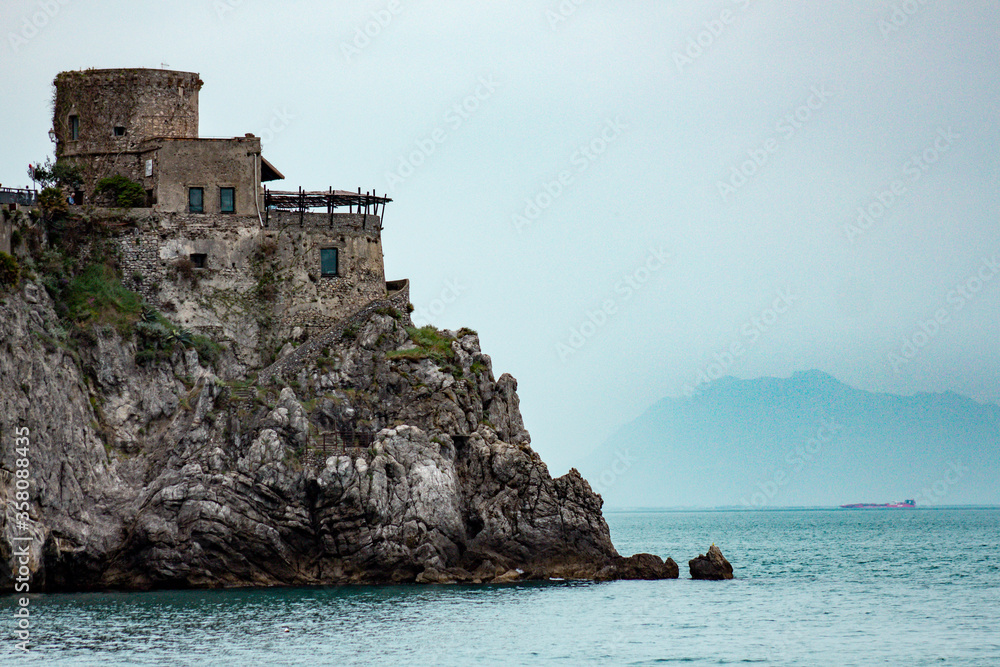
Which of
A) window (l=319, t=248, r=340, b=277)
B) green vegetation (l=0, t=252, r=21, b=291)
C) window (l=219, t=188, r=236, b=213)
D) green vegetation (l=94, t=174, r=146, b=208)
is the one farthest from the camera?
window (l=319, t=248, r=340, b=277)

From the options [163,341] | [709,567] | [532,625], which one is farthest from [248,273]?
[709,567]

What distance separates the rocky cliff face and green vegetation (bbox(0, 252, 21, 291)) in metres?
0.81

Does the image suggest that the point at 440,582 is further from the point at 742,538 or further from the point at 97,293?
the point at 742,538

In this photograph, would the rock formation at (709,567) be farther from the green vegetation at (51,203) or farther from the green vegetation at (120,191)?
the green vegetation at (51,203)

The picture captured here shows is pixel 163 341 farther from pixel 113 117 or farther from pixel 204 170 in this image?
pixel 113 117

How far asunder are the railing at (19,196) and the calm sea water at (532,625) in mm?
19629

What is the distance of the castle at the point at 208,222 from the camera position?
224ft

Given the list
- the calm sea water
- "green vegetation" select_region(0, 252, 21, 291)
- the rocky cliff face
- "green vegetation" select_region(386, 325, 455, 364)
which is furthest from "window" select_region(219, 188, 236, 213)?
the calm sea water

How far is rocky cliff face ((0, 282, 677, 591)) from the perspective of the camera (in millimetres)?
59438

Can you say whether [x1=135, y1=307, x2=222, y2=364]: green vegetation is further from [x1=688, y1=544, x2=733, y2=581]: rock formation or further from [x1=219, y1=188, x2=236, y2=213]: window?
[x1=688, y1=544, x2=733, y2=581]: rock formation

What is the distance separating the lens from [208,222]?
68938 mm

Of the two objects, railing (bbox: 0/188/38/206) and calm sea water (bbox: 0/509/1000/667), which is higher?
railing (bbox: 0/188/38/206)

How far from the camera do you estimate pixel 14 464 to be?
57.1 m

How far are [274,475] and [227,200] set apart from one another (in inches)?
615
